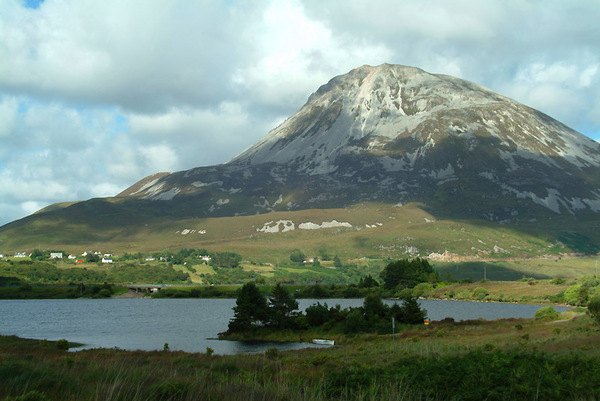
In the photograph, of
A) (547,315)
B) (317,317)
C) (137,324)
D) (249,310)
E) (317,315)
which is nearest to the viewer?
(547,315)

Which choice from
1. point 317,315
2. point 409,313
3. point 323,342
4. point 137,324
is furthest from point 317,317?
point 137,324

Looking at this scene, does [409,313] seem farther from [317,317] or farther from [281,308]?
[281,308]

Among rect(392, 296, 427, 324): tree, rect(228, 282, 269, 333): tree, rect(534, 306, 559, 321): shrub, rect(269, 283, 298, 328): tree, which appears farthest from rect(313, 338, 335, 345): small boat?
rect(534, 306, 559, 321): shrub

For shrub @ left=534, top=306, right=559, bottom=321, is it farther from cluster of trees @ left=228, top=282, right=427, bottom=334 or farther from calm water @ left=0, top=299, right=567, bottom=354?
calm water @ left=0, top=299, right=567, bottom=354

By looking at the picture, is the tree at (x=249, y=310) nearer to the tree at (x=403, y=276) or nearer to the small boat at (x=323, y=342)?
the small boat at (x=323, y=342)

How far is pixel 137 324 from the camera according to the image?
104875mm

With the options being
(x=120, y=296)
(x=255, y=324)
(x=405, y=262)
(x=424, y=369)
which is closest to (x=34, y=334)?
(x=255, y=324)

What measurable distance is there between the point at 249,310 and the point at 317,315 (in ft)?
34.8

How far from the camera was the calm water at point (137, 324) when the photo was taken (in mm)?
73688

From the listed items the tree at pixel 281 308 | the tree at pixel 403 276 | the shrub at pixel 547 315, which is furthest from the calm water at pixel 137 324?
the tree at pixel 403 276

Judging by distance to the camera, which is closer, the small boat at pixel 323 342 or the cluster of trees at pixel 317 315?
the small boat at pixel 323 342

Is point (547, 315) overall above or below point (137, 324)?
above

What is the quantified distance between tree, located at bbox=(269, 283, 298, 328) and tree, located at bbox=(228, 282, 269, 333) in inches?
48.8

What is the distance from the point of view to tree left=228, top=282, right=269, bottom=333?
82062 millimetres
